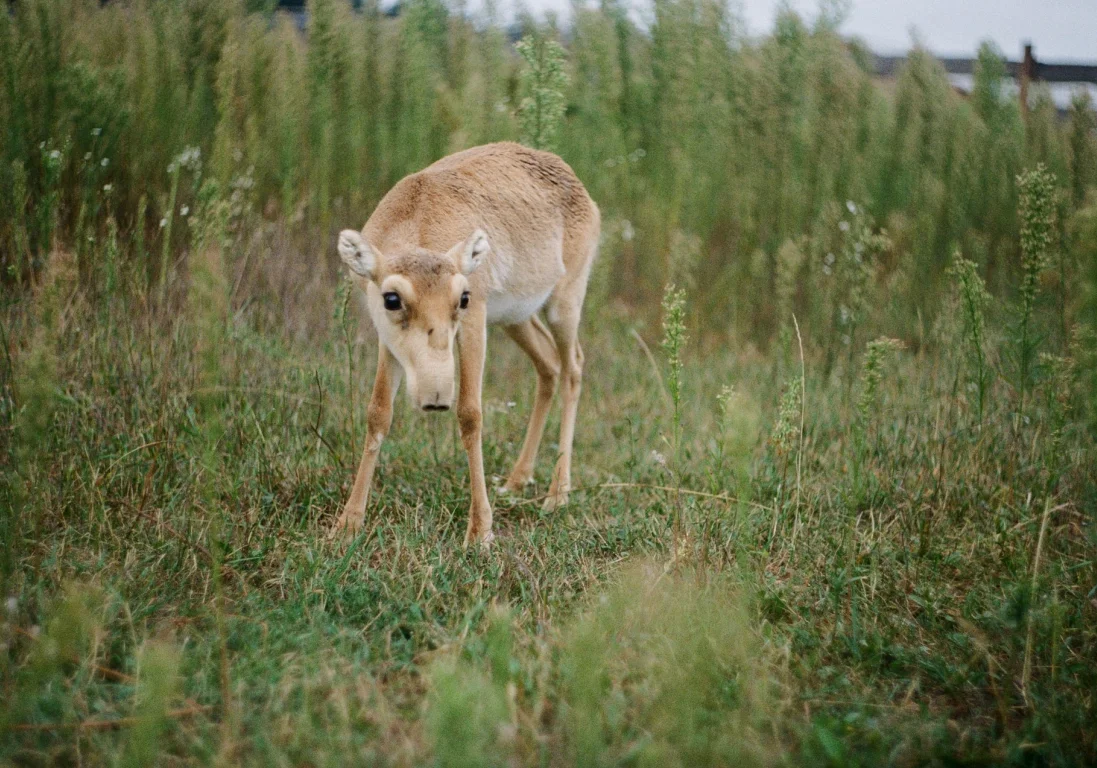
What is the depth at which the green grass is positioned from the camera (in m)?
2.35

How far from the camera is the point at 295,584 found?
321cm

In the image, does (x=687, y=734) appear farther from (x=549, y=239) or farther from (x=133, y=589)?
(x=549, y=239)

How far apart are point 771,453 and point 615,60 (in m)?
4.45

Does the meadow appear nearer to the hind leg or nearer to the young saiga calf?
the young saiga calf

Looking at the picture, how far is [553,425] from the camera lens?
18.5 feet

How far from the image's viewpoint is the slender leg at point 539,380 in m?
4.88

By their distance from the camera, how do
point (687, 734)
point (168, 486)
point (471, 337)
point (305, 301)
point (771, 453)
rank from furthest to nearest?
point (305, 301) < point (771, 453) < point (471, 337) < point (168, 486) < point (687, 734)

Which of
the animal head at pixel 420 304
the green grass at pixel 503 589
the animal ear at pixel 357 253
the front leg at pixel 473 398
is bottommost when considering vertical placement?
the green grass at pixel 503 589

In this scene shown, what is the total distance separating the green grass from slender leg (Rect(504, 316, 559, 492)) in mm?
188

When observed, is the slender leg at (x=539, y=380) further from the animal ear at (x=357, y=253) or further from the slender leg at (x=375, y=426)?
the animal ear at (x=357, y=253)

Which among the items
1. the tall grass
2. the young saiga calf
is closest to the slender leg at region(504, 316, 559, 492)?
the young saiga calf

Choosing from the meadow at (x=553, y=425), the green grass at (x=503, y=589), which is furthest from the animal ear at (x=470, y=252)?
the green grass at (x=503, y=589)

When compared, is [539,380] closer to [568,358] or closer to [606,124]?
[568,358]

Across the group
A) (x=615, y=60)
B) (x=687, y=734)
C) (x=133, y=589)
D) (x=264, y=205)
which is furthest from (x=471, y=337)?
(x=615, y=60)
